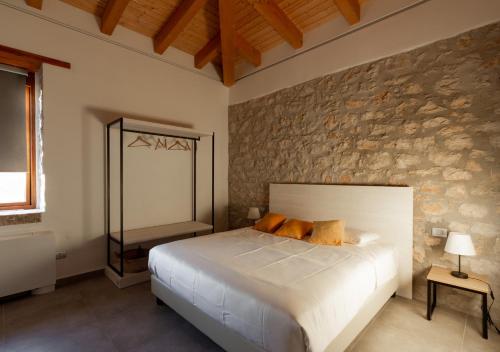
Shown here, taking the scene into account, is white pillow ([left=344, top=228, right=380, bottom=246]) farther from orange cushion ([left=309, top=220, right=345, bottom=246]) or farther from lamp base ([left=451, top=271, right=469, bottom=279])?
lamp base ([left=451, top=271, right=469, bottom=279])

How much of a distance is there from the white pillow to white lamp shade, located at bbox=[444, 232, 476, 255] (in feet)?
2.16

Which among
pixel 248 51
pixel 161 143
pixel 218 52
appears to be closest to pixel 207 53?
pixel 218 52

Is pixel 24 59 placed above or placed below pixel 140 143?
above

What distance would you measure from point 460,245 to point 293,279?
1567 millimetres

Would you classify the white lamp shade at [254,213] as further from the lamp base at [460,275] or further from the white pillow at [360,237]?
the lamp base at [460,275]

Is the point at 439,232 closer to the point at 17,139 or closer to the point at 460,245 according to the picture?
the point at 460,245

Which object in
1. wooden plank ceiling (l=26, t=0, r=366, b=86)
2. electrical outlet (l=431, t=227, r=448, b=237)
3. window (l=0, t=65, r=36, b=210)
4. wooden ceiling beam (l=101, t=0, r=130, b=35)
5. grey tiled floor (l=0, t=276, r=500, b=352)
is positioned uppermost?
wooden plank ceiling (l=26, t=0, r=366, b=86)

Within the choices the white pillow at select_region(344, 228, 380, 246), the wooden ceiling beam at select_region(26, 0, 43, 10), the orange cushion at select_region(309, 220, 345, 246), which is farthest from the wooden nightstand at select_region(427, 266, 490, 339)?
the wooden ceiling beam at select_region(26, 0, 43, 10)

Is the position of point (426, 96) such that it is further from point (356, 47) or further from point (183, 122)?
point (183, 122)

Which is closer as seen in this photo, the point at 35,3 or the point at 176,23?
the point at 35,3

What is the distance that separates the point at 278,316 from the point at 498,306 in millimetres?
2269

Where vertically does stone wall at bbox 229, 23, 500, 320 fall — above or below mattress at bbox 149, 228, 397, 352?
above

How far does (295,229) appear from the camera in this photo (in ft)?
9.98

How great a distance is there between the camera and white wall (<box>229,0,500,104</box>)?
95.0 inches
